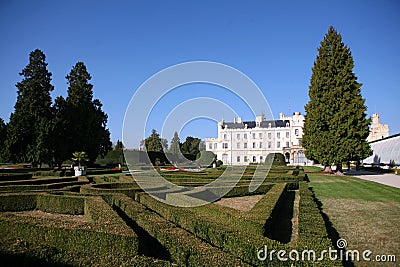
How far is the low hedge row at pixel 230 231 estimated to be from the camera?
→ 458 centimetres

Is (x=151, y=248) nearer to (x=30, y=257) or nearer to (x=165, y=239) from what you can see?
(x=165, y=239)

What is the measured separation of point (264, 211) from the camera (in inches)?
288

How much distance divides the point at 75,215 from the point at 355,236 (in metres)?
7.79

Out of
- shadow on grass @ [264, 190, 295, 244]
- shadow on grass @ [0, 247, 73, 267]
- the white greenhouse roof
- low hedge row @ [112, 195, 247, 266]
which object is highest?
the white greenhouse roof

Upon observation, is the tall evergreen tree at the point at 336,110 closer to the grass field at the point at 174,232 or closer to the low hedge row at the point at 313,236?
the grass field at the point at 174,232

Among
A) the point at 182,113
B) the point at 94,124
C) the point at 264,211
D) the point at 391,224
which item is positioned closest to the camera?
the point at 264,211

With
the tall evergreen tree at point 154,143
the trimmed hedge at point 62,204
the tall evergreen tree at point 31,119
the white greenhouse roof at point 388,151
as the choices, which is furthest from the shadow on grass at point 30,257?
the tall evergreen tree at point 154,143

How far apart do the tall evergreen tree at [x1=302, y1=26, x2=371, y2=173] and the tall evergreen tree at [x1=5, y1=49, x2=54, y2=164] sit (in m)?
26.3

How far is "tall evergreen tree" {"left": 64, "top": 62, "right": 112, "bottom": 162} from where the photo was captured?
1448 inches

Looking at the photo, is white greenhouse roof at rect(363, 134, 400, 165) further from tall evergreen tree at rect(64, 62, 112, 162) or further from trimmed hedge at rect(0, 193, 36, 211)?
trimmed hedge at rect(0, 193, 36, 211)

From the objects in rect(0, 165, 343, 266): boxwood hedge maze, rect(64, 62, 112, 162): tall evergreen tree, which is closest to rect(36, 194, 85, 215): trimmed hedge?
rect(0, 165, 343, 266): boxwood hedge maze

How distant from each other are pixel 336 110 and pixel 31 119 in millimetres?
29497

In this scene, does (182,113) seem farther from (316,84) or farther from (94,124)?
(94,124)

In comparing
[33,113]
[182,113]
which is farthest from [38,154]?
[182,113]
